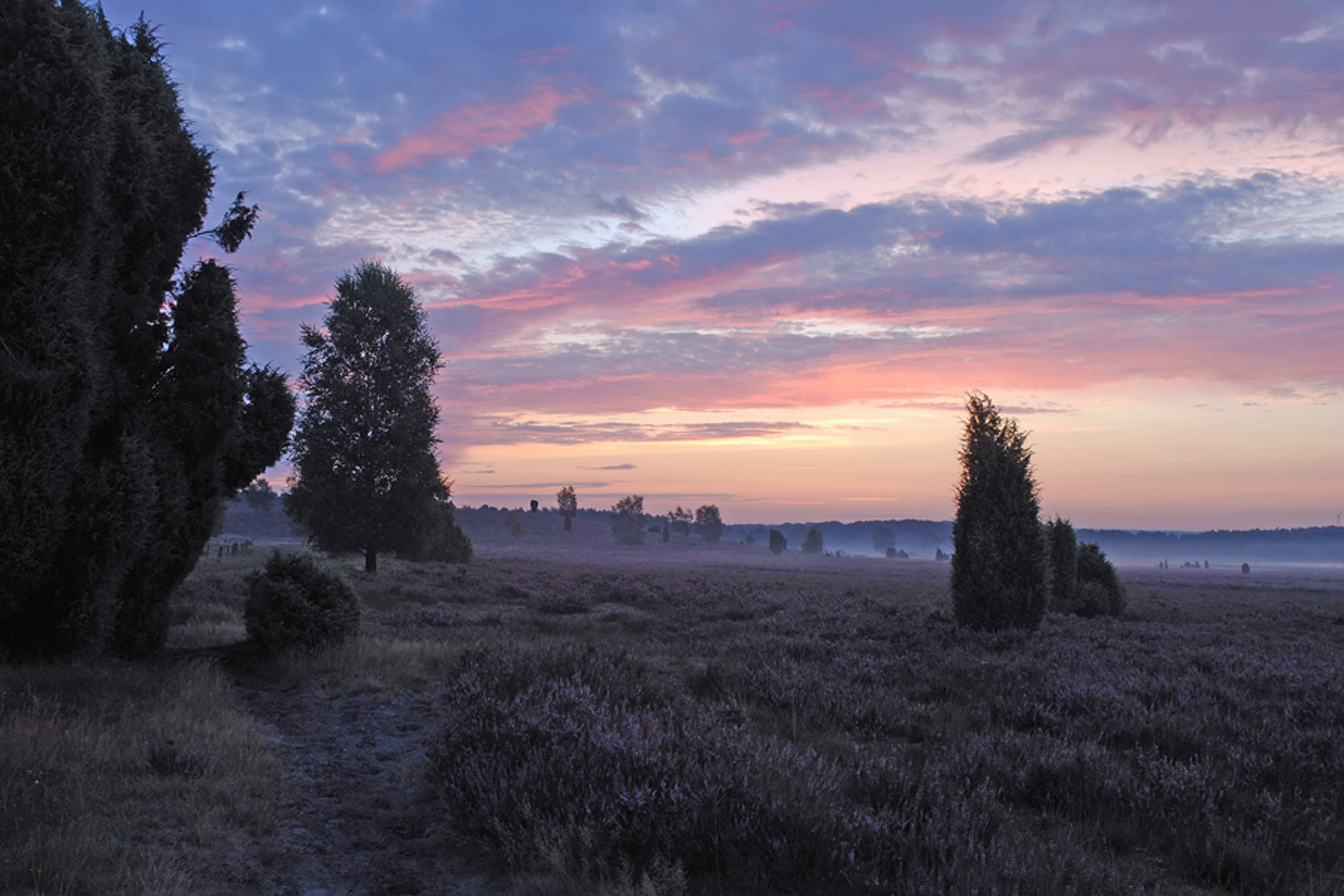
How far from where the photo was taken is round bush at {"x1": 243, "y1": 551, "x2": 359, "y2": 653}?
1023 centimetres

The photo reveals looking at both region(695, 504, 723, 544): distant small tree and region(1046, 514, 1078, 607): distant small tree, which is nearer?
region(1046, 514, 1078, 607): distant small tree

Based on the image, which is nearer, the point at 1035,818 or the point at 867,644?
the point at 1035,818

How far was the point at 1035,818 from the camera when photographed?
505cm

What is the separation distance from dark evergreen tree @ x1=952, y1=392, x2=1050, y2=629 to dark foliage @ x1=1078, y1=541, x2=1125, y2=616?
712cm

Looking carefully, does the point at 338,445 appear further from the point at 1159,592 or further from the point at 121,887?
the point at 1159,592

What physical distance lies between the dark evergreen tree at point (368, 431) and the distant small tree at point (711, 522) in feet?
404

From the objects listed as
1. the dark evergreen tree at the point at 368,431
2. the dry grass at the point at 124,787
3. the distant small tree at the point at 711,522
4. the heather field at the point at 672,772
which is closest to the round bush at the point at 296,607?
the heather field at the point at 672,772

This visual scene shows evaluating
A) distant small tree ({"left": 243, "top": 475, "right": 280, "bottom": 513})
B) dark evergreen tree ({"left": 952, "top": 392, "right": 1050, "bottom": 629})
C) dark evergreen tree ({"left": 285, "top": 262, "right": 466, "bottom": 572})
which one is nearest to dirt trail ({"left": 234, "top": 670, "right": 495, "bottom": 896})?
dark evergreen tree ({"left": 952, "top": 392, "right": 1050, "bottom": 629})

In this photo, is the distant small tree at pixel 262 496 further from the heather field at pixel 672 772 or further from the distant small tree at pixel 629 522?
the heather field at pixel 672 772

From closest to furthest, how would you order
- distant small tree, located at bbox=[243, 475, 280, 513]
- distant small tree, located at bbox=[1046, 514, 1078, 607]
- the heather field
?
the heather field, distant small tree, located at bbox=[1046, 514, 1078, 607], distant small tree, located at bbox=[243, 475, 280, 513]

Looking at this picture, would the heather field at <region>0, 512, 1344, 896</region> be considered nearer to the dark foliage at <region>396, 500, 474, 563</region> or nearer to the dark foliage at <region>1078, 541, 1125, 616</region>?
the dark foliage at <region>1078, 541, 1125, 616</region>

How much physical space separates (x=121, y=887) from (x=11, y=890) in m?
0.51

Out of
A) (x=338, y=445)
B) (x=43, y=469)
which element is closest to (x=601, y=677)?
(x=43, y=469)

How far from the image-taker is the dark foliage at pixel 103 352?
7.94 meters
